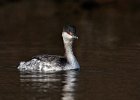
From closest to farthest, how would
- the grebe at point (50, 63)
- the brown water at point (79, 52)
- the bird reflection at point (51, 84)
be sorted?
1. the bird reflection at point (51, 84)
2. the brown water at point (79, 52)
3. the grebe at point (50, 63)

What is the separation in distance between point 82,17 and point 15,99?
26.8m

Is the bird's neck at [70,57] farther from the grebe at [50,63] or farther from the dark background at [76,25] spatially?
the dark background at [76,25]

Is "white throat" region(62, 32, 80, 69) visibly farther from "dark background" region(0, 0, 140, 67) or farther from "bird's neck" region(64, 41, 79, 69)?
"dark background" region(0, 0, 140, 67)

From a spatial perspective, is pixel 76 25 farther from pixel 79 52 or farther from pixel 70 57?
pixel 70 57

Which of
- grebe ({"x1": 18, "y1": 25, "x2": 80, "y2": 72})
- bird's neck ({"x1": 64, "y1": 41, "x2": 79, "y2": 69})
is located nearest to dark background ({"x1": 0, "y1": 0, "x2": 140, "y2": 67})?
bird's neck ({"x1": 64, "y1": 41, "x2": 79, "y2": 69})

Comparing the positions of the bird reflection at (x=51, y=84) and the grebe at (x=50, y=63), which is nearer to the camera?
the bird reflection at (x=51, y=84)

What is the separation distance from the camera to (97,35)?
112ft

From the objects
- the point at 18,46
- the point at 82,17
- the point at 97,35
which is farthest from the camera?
the point at 82,17

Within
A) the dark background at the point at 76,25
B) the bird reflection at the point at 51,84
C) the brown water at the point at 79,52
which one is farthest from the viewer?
the dark background at the point at 76,25

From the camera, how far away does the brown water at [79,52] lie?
19234mm

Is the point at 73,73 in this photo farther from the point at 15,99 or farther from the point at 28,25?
the point at 28,25

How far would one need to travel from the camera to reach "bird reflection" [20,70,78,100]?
61.5 ft

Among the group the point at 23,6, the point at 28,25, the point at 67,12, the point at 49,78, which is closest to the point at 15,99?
the point at 49,78

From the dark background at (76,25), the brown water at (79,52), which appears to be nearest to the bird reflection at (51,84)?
the brown water at (79,52)
